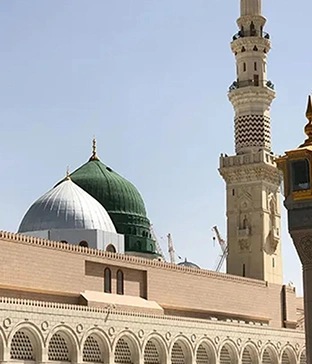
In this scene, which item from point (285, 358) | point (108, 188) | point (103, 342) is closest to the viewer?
point (103, 342)

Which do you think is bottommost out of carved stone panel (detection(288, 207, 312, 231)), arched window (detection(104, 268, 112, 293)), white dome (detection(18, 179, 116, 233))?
carved stone panel (detection(288, 207, 312, 231))

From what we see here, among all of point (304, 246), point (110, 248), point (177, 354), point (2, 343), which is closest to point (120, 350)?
point (177, 354)

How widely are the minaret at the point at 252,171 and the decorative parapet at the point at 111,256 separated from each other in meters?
1.95

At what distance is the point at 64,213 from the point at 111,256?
383cm

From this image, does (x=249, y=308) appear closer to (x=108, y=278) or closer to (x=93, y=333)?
(x=108, y=278)

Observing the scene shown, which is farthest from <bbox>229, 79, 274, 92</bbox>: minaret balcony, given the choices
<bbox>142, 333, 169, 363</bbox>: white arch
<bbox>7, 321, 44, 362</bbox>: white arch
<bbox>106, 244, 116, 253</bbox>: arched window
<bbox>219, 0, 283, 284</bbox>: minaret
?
<bbox>7, 321, 44, 362</bbox>: white arch

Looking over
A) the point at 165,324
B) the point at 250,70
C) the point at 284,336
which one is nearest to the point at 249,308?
the point at 284,336

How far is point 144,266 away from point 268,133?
12171 mm

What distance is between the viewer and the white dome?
113ft

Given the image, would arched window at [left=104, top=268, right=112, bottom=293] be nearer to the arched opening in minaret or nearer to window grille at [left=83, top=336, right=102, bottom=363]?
window grille at [left=83, top=336, right=102, bottom=363]

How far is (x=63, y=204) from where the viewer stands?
114ft

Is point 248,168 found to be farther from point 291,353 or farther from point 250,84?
point 291,353

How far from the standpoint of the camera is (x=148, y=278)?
1314 inches

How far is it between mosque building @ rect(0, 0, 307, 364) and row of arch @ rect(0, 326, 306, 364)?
0.04 meters
